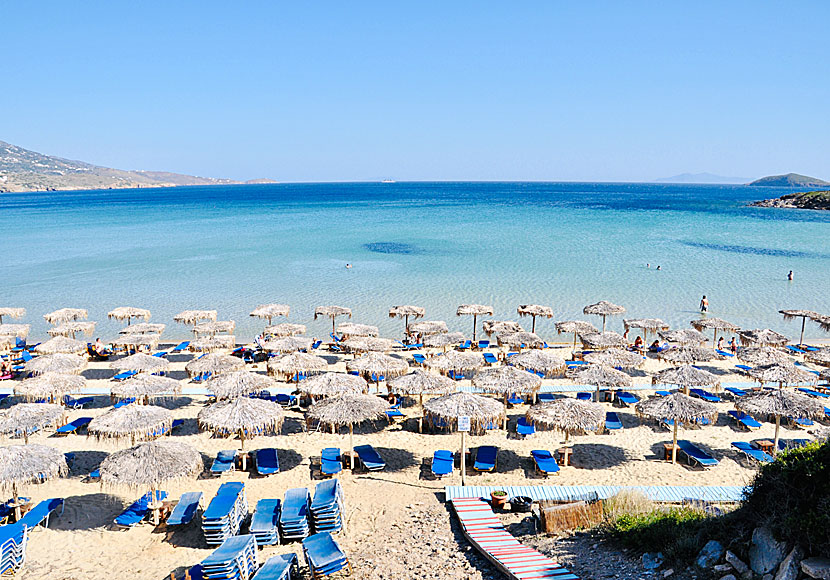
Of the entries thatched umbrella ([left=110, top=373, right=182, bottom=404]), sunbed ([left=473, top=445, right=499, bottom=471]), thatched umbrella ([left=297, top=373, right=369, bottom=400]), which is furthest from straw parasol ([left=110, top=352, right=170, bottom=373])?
sunbed ([left=473, top=445, right=499, bottom=471])

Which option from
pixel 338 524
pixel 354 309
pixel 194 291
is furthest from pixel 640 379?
pixel 194 291

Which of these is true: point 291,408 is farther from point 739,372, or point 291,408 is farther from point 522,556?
point 739,372

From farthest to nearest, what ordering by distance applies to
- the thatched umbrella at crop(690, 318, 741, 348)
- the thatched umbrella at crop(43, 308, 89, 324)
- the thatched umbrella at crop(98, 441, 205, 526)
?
the thatched umbrella at crop(43, 308, 89, 324) < the thatched umbrella at crop(690, 318, 741, 348) < the thatched umbrella at crop(98, 441, 205, 526)

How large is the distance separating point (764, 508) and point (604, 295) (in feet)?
77.2

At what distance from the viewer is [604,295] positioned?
28.8 metres

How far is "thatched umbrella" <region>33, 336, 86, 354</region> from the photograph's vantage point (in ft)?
58.0

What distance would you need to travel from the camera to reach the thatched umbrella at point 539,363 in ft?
49.2

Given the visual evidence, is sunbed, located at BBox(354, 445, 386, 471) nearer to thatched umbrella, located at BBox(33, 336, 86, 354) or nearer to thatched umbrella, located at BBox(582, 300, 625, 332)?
thatched umbrella, located at BBox(33, 336, 86, 354)

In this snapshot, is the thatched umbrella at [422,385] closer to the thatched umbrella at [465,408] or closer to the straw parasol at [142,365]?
the thatched umbrella at [465,408]

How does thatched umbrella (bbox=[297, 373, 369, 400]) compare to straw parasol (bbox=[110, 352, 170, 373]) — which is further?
straw parasol (bbox=[110, 352, 170, 373])

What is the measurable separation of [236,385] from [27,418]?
4140 millimetres

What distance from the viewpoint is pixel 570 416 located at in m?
11.4

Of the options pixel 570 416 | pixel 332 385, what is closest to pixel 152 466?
pixel 332 385

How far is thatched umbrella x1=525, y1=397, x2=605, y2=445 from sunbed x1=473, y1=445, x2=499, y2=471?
1115 mm
